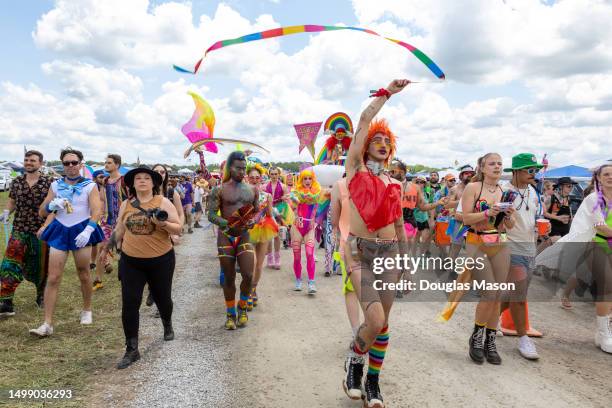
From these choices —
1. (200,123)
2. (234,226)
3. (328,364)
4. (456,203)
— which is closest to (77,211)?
(234,226)

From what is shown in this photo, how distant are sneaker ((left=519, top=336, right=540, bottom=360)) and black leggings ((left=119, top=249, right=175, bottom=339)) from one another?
372 centimetres

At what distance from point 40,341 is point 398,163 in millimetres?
4965

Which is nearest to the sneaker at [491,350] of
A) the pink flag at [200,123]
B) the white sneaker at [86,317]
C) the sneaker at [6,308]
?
the white sneaker at [86,317]

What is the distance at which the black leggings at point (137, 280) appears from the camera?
13.9ft

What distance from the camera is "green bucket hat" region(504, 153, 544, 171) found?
446 centimetres

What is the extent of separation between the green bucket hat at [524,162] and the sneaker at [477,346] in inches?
67.4

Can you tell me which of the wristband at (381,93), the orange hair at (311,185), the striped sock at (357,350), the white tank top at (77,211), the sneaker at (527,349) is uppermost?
the wristband at (381,93)

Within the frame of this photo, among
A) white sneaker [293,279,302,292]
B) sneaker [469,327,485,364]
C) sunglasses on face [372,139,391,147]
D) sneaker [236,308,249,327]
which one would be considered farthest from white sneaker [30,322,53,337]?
sneaker [469,327,485,364]

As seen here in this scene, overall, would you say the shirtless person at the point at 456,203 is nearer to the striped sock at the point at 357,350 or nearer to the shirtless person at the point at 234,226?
the shirtless person at the point at 234,226

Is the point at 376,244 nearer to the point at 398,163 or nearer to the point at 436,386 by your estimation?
A: the point at 436,386

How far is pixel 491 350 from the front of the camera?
4336 millimetres

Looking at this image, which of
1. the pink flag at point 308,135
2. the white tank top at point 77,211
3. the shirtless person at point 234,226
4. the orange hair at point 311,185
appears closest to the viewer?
the white tank top at point 77,211

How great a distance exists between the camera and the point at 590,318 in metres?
5.88

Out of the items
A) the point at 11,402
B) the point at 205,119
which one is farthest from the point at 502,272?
the point at 205,119
